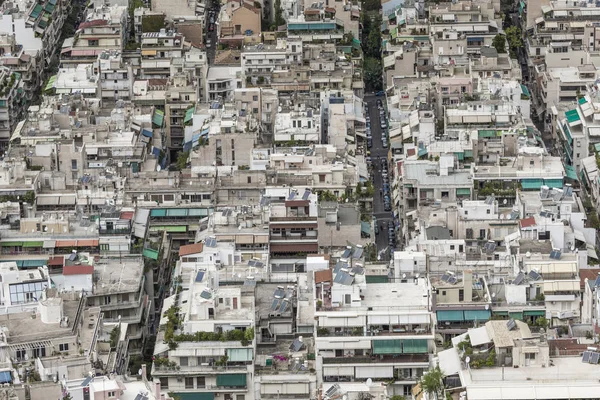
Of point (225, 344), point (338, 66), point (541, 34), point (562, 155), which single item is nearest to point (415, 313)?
point (225, 344)

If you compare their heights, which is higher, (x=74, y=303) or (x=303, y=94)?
(x=303, y=94)

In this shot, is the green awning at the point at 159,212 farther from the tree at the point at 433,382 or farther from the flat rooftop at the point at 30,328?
the tree at the point at 433,382

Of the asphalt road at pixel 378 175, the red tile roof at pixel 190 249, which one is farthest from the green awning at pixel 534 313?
the red tile roof at pixel 190 249

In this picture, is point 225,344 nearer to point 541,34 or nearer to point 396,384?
point 396,384

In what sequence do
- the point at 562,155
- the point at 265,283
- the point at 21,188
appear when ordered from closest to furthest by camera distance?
the point at 265,283 → the point at 21,188 → the point at 562,155

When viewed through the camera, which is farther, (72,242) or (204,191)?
(204,191)

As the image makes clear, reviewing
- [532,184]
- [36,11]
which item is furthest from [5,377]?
[36,11]

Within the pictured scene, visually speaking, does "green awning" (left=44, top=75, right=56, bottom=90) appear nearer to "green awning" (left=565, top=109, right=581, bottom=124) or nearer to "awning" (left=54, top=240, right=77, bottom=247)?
"awning" (left=54, top=240, right=77, bottom=247)

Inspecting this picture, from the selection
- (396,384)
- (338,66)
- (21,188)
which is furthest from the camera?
(338,66)
